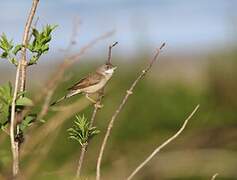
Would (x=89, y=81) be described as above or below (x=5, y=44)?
below

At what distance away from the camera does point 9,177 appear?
162 centimetres

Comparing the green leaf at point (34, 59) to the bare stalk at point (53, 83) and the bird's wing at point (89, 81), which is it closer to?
the bare stalk at point (53, 83)

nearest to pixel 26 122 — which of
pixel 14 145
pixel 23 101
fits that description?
pixel 23 101

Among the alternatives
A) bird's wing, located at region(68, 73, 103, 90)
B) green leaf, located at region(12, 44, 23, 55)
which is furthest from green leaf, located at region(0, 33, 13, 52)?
bird's wing, located at region(68, 73, 103, 90)

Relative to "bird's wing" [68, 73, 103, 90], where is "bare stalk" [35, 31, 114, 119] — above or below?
above

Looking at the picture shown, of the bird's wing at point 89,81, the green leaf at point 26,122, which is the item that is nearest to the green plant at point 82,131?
the green leaf at point 26,122

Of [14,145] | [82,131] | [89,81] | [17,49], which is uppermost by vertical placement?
[17,49]

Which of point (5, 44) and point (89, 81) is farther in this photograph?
point (89, 81)

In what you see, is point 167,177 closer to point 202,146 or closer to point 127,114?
point 202,146

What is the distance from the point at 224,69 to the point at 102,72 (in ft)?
16.3

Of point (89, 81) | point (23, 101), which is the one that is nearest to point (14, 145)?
point (23, 101)

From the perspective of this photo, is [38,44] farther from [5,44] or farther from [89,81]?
[89,81]

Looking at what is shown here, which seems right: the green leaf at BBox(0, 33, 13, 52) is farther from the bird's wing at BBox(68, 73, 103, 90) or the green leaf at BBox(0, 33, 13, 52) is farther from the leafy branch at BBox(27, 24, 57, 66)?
the bird's wing at BBox(68, 73, 103, 90)

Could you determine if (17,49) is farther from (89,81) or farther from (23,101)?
(89,81)
